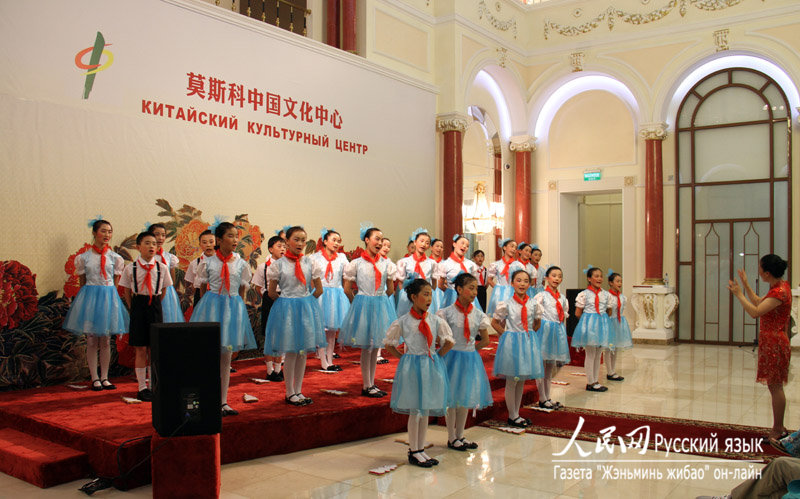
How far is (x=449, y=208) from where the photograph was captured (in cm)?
1117

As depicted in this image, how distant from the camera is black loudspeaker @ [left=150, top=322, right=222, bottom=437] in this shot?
3.96 meters

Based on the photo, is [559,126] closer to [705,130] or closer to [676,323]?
[705,130]

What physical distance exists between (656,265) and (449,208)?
12.8 feet

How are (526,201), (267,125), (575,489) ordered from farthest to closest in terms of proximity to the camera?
(526,201)
(267,125)
(575,489)

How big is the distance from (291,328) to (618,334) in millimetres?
4219

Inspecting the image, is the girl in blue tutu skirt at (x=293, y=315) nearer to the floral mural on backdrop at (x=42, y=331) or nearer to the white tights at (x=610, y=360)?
the floral mural on backdrop at (x=42, y=331)

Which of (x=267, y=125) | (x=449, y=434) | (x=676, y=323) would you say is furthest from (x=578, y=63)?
(x=449, y=434)

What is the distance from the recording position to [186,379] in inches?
158

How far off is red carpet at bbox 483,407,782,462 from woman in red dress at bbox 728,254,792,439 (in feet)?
1.04

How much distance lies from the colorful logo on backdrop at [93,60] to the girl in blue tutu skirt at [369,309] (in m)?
2.90

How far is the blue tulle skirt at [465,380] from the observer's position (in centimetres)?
491

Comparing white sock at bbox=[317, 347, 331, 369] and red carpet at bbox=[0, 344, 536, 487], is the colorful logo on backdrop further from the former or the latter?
white sock at bbox=[317, 347, 331, 369]

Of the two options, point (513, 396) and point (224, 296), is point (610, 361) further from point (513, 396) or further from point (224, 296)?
point (224, 296)

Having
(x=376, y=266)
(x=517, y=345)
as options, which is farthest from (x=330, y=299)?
(x=517, y=345)
